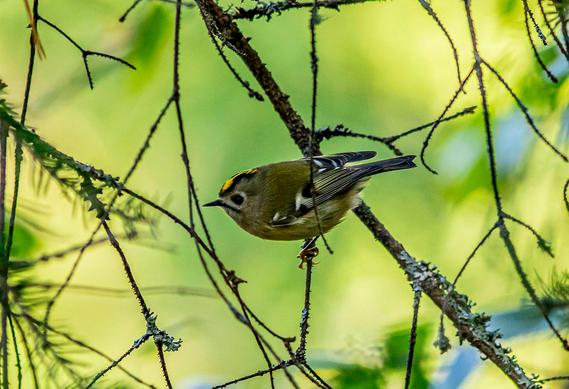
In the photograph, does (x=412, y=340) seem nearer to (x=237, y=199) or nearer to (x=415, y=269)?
(x=415, y=269)

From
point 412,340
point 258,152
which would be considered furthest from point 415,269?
point 258,152

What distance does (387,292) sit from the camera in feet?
13.5

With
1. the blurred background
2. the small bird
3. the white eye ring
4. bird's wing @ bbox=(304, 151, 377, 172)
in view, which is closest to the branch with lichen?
bird's wing @ bbox=(304, 151, 377, 172)

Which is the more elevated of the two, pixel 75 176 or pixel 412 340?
pixel 75 176

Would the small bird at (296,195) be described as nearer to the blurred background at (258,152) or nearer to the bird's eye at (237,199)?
the bird's eye at (237,199)

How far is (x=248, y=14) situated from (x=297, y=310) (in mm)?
2553

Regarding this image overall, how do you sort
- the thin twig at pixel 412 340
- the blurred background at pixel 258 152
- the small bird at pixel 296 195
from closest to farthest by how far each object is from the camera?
the thin twig at pixel 412 340 → the small bird at pixel 296 195 → the blurred background at pixel 258 152

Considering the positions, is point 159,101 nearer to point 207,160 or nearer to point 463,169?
point 207,160

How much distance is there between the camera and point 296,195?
2451mm

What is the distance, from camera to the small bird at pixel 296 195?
2.32 metres

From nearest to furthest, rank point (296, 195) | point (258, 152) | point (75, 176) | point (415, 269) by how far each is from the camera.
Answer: point (75, 176)
point (415, 269)
point (296, 195)
point (258, 152)

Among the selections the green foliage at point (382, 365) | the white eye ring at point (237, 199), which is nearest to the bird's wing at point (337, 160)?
the white eye ring at point (237, 199)

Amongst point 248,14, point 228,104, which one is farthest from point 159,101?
point 248,14

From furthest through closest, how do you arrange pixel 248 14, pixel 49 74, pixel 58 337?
pixel 49 74
pixel 248 14
pixel 58 337
